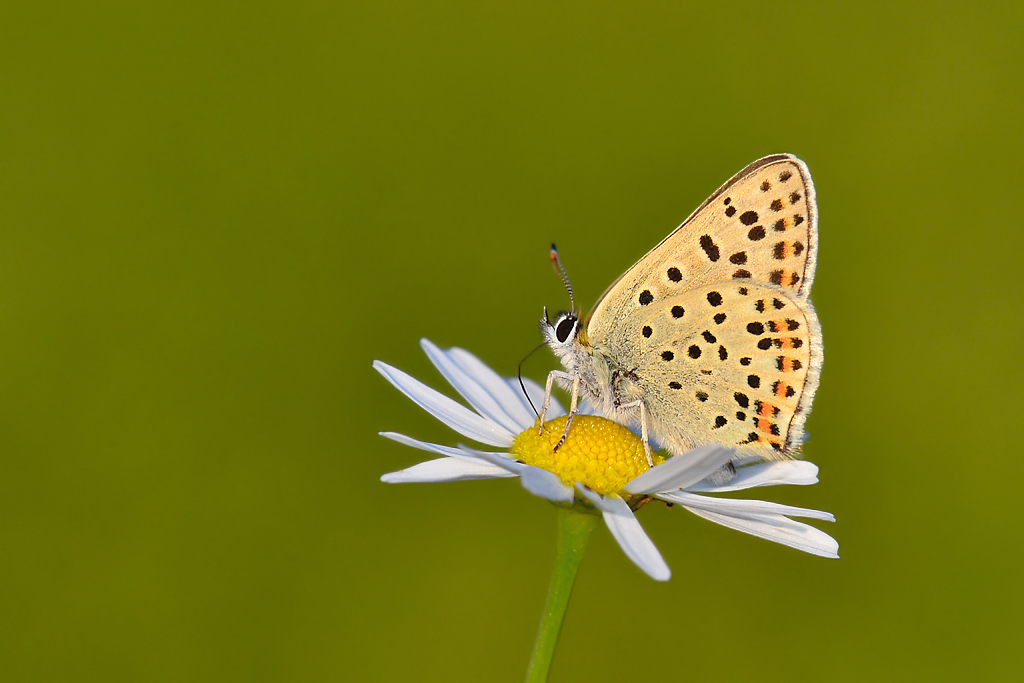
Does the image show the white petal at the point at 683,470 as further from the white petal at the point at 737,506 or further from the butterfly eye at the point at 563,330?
the butterfly eye at the point at 563,330

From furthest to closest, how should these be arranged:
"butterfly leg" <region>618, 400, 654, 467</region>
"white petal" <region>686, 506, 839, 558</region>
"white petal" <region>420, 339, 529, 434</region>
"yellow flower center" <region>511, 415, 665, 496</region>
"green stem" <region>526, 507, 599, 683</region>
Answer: "white petal" <region>420, 339, 529, 434</region> < "butterfly leg" <region>618, 400, 654, 467</region> < "yellow flower center" <region>511, 415, 665, 496</region> < "white petal" <region>686, 506, 839, 558</region> < "green stem" <region>526, 507, 599, 683</region>

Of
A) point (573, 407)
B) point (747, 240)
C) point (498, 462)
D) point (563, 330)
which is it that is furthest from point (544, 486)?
point (747, 240)

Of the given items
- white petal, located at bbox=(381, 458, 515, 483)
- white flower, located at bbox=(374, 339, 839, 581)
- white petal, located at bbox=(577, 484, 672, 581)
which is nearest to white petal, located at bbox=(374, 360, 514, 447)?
white flower, located at bbox=(374, 339, 839, 581)

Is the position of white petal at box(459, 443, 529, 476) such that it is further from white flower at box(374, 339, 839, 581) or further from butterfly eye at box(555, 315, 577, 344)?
butterfly eye at box(555, 315, 577, 344)

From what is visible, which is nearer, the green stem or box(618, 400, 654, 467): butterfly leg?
the green stem

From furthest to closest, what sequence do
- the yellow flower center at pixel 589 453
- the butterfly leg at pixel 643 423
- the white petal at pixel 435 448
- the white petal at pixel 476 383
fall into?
1. the white petal at pixel 476 383
2. the butterfly leg at pixel 643 423
3. the yellow flower center at pixel 589 453
4. the white petal at pixel 435 448

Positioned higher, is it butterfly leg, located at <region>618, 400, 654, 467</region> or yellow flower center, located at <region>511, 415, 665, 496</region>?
butterfly leg, located at <region>618, 400, 654, 467</region>

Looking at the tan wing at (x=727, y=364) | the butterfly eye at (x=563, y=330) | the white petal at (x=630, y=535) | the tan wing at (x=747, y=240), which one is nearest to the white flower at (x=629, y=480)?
the white petal at (x=630, y=535)
